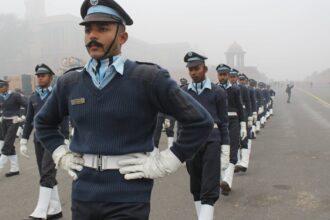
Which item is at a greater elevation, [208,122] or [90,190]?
[208,122]

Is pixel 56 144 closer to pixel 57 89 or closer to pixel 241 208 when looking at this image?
pixel 57 89

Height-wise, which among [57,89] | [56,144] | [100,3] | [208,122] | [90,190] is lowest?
[90,190]

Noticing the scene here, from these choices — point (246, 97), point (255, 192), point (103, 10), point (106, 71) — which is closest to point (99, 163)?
point (106, 71)

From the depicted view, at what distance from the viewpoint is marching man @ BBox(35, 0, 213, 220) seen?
2.73 metres

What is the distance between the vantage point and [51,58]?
288 feet

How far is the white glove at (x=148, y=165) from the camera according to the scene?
2.72m

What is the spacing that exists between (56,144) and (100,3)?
3.21 ft

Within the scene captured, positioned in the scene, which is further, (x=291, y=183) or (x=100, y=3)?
(x=291, y=183)

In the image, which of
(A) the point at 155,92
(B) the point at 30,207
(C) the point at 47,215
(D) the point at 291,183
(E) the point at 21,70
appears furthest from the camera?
(E) the point at 21,70

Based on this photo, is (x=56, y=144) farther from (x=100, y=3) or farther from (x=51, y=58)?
(x=51, y=58)

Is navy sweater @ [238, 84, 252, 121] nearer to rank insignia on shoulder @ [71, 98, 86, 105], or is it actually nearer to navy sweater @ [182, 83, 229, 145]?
navy sweater @ [182, 83, 229, 145]

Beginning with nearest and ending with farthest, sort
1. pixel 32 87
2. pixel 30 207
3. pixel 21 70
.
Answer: pixel 30 207 → pixel 32 87 → pixel 21 70

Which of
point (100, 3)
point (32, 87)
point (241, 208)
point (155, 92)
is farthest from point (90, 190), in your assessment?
point (32, 87)

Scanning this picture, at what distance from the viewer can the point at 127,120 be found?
2752mm
